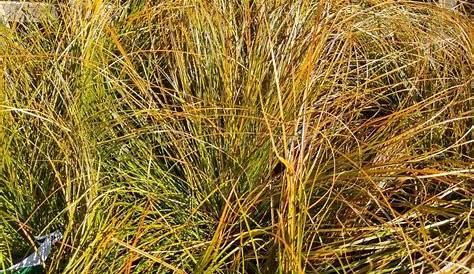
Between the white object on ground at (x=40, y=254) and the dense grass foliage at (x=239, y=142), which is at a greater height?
the dense grass foliage at (x=239, y=142)

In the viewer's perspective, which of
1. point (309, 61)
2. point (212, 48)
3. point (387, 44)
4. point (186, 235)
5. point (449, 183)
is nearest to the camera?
point (449, 183)

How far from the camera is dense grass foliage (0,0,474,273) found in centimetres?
117

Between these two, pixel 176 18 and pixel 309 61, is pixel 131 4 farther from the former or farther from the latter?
pixel 309 61

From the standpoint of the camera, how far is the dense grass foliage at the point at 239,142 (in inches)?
46.0

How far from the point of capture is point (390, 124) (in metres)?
1.41

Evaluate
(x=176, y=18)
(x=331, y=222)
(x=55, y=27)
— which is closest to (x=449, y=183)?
(x=331, y=222)

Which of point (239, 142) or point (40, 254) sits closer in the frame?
point (40, 254)

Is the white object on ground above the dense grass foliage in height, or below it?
below

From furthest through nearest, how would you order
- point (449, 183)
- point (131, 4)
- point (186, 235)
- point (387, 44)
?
1. point (131, 4)
2. point (387, 44)
3. point (186, 235)
4. point (449, 183)

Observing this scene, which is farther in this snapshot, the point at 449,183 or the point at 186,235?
the point at 186,235

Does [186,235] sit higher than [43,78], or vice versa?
[43,78]

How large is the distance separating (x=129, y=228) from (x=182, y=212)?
0.54 feet

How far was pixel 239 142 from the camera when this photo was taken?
143cm

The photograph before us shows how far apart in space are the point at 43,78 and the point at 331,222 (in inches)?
28.0
